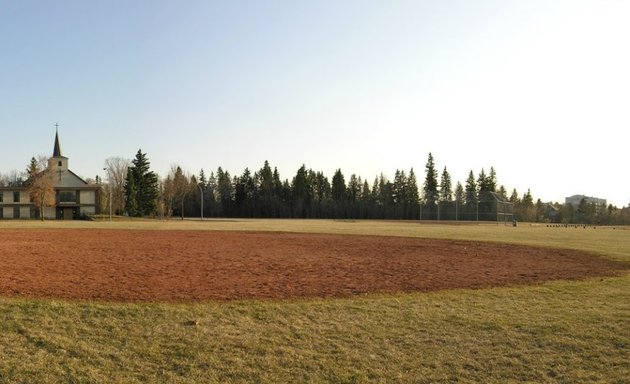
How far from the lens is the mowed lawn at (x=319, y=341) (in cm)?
675

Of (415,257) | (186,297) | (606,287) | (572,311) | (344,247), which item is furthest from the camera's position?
(344,247)

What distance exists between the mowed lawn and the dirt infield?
1650 mm

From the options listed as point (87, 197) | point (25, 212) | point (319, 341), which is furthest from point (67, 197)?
point (319, 341)

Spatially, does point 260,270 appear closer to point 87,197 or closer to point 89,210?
point 89,210

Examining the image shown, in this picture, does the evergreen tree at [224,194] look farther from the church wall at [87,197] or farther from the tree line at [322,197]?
the church wall at [87,197]

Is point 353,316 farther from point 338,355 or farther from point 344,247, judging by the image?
point 344,247

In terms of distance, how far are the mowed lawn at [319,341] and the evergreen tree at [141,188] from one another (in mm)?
87974

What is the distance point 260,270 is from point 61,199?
82099 millimetres

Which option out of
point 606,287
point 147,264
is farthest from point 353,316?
point 147,264

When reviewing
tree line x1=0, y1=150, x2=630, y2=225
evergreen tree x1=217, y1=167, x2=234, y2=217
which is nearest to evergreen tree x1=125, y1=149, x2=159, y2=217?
tree line x1=0, y1=150, x2=630, y2=225

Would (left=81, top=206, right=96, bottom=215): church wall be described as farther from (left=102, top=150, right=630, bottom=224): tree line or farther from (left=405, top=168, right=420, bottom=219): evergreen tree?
(left=405, top=168, right=420, bottom=219): evergreen tree

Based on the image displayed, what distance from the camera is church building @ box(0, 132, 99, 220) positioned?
87125 millimetres

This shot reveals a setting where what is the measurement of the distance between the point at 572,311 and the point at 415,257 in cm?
1216

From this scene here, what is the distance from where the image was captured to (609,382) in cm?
647
